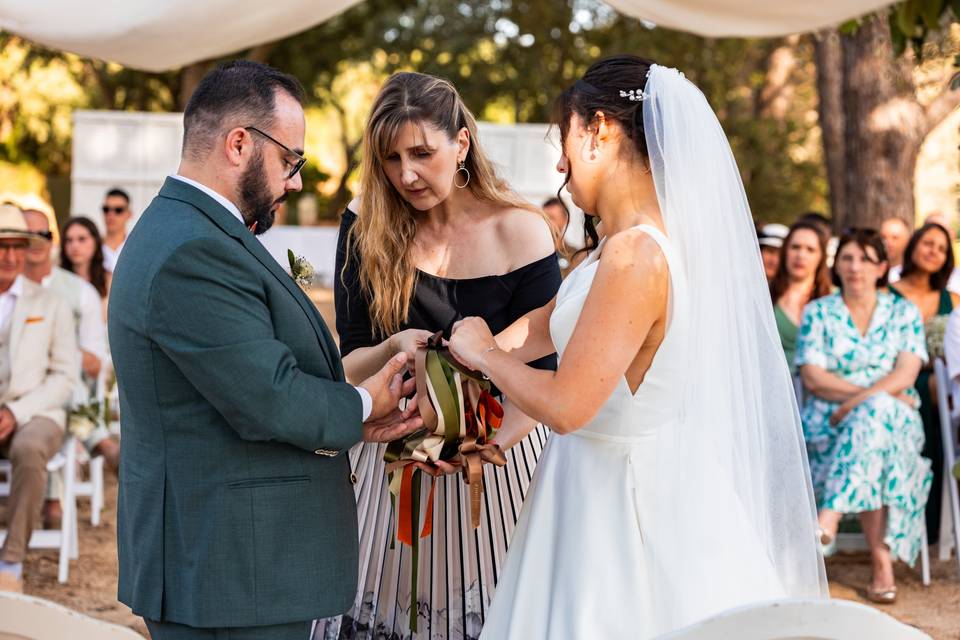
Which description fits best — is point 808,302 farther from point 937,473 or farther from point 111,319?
point 111,319

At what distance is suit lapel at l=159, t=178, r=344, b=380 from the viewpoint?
2586mm

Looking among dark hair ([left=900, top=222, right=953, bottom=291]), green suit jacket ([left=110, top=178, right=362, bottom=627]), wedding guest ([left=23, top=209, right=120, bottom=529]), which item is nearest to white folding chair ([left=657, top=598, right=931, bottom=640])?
green suit jacket ([left=110, top=178, right=362, bottom=627])

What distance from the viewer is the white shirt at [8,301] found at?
21.1 ft

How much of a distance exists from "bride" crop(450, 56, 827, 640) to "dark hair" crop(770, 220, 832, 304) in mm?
4494

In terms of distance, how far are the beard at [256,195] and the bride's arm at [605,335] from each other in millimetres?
740

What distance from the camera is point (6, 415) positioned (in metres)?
6.27

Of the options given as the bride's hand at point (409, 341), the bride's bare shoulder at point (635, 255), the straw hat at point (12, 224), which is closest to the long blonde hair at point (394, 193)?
the bride's hand at point (409, 341)

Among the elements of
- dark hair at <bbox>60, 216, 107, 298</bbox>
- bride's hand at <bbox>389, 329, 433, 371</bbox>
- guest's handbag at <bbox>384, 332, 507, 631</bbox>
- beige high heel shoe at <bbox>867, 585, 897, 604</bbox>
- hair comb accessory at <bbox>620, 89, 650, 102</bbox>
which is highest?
hair comb accessory at <bbox>620, 89, 650, 102</bbox>

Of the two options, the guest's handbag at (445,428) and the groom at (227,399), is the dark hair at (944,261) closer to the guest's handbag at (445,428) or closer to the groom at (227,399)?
the guest's handbag at (445,428)

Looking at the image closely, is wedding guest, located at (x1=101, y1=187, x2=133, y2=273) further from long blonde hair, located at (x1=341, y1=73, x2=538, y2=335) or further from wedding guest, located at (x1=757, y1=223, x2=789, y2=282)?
long blonde hair, located at (x1=341, y1=73, x2=538, y2=335)

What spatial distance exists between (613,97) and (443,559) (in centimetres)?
167

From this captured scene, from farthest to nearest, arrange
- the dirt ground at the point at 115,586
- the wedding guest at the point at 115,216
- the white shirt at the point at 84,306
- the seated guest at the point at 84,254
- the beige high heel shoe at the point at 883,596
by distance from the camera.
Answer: the wedding guest at the point at 115,216
the seated guest at the point at 84,254
the white shirt at the point at 84,306
the beige high heel shoe at the point at 883,596
the dirt ground at the point at 115,586

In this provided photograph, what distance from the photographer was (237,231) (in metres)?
2.61

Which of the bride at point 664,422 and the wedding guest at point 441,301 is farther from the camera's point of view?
the wedding guest at point 441,301
